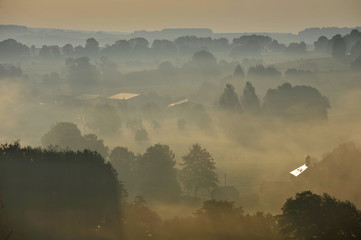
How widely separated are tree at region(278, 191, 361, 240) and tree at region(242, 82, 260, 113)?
89.8m

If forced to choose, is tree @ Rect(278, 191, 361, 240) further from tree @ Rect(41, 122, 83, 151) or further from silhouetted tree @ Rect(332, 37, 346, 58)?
silhouetted tree @ Rect(332, 37, 346, 58)

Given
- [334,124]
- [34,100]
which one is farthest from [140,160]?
[34,100]

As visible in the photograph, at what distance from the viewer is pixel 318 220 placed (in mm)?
35344

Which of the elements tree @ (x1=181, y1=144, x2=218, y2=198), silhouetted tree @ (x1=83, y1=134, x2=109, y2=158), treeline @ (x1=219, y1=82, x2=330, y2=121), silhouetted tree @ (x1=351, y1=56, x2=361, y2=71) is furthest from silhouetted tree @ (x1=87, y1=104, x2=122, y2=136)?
silhouetted tree @ (x1=351, y1=56, x2=361, y2=71)

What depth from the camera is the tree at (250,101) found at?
127m

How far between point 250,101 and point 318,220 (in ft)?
308

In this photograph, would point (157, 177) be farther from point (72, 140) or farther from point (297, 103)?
point (297, 103)

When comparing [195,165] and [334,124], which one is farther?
[334,124]

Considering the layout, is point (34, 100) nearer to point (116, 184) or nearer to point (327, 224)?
point (116, 184)

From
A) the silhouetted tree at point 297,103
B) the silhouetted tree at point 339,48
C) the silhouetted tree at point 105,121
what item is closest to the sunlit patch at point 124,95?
the silhouetted tree at point 105,121

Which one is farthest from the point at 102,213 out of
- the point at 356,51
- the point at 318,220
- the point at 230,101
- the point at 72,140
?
the point at 356,51

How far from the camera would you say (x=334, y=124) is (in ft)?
386

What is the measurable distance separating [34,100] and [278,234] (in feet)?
456

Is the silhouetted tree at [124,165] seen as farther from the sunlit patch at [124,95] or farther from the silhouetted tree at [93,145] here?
the sunlit patch at [124,95]
